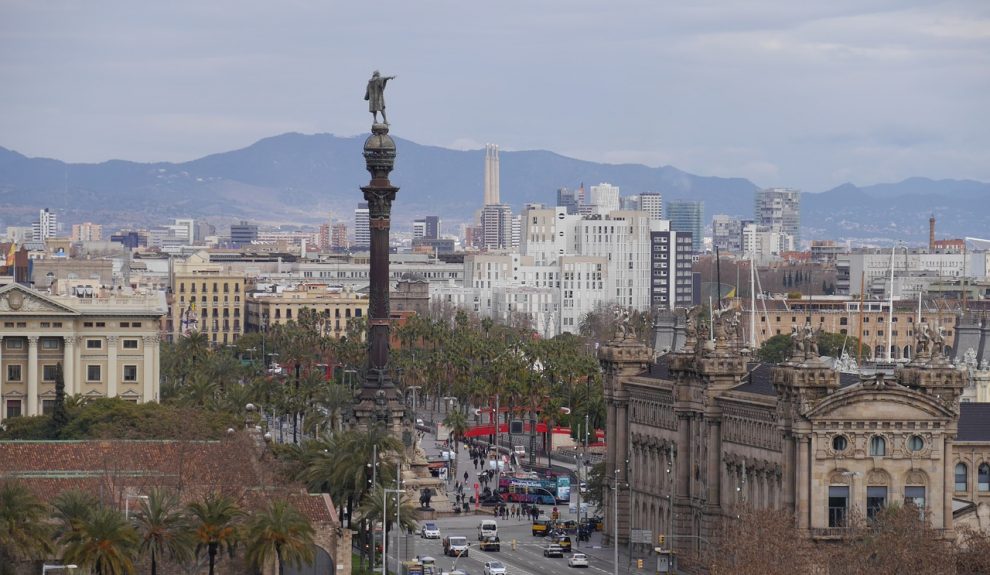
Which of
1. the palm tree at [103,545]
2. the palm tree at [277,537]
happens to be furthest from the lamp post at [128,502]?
the palm tree at [277,537]

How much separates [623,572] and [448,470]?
169 ft

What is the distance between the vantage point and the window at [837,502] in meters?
102

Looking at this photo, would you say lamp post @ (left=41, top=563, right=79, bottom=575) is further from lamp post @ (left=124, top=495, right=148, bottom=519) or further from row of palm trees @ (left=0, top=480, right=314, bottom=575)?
lamp post @ (left=124, top=495, right=148, bottom=519)

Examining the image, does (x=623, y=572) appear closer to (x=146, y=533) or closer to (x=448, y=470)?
(x=146, y=533)

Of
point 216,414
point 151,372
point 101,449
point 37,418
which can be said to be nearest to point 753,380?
point 101,449

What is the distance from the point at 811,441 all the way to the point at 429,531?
31001 millimetres

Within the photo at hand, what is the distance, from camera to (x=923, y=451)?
4045 inches

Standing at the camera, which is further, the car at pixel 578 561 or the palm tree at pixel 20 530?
the car at pixel 578 561

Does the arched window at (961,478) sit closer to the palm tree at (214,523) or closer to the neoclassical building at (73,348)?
the palm tree at (214,523)

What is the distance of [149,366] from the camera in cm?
16988

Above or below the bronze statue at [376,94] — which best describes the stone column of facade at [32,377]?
below

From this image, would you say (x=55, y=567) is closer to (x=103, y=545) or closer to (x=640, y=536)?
(x=103, y=545)

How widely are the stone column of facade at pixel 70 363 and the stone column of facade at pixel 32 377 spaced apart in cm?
179

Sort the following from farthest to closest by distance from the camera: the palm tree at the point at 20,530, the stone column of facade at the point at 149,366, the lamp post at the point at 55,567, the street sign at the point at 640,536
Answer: the stone column of facade at the point at 149,366 < the street sign at the point at 640,536 < the palm tree at the point at 20,530 < the lamp post at the point at 55,567
